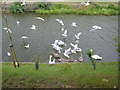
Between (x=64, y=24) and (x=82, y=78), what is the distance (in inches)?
455

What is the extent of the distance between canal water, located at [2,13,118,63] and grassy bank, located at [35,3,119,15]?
2.94 ft

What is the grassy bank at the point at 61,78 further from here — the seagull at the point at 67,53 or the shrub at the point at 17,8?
the shrub at the point at 17,8

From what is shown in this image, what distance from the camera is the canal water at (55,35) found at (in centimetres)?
1515

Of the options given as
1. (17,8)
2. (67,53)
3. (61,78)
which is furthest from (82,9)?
(61,78)

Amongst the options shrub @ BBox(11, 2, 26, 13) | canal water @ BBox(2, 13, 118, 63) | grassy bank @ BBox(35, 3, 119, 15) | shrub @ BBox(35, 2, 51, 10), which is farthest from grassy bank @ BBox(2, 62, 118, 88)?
shrub @ BBox(35, 2, 51, 10)

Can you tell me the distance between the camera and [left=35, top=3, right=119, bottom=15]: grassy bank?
76.8 ft

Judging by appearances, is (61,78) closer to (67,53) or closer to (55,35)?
(67,53)

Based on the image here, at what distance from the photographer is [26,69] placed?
11.0 metres

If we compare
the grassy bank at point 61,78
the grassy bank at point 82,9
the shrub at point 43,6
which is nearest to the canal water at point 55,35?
the grassy bank at point 82,9

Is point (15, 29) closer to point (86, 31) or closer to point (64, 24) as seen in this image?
point (64, 24)

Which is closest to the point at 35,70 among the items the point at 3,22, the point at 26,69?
the point at 26,69

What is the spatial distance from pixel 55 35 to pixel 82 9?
7501 millimetres

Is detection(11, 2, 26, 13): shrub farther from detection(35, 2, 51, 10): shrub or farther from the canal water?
detection(35, 2, 51, 10): shrub

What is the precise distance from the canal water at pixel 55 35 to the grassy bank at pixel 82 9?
897 mm
